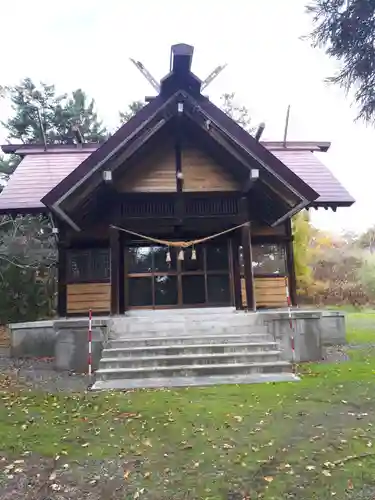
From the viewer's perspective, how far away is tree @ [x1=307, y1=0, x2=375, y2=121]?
4.96 meters

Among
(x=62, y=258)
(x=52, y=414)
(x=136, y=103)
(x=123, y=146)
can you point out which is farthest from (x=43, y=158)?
(x=136, y=103)

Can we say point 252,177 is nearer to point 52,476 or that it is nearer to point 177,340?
point 177,340

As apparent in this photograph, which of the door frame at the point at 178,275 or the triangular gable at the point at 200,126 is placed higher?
the triangular gable at the point at 200,126

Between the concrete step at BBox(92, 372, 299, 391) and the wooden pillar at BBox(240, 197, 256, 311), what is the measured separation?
2.84 meters

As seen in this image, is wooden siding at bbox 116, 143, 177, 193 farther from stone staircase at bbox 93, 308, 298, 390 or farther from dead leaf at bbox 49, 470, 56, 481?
dead leaf at bbox 49, 470, 56, 481

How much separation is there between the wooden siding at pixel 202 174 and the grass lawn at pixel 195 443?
17.7 feet

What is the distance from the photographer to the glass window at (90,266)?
11836 mm

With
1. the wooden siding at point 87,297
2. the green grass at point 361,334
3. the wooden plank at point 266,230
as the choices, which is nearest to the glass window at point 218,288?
the wooden plank at point 266,230

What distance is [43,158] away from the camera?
14203 mm

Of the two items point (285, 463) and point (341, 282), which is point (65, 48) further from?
point (285, 463)

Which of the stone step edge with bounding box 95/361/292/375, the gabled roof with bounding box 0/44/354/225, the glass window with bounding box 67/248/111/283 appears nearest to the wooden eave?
the gabled roof with bounding box 0/44/354/225

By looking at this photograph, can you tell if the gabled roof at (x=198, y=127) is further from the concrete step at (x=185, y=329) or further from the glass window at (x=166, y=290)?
the glass window at (x=166, y=290)

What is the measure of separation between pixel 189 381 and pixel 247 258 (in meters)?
3.96

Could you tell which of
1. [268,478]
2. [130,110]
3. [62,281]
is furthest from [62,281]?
[130,110]
